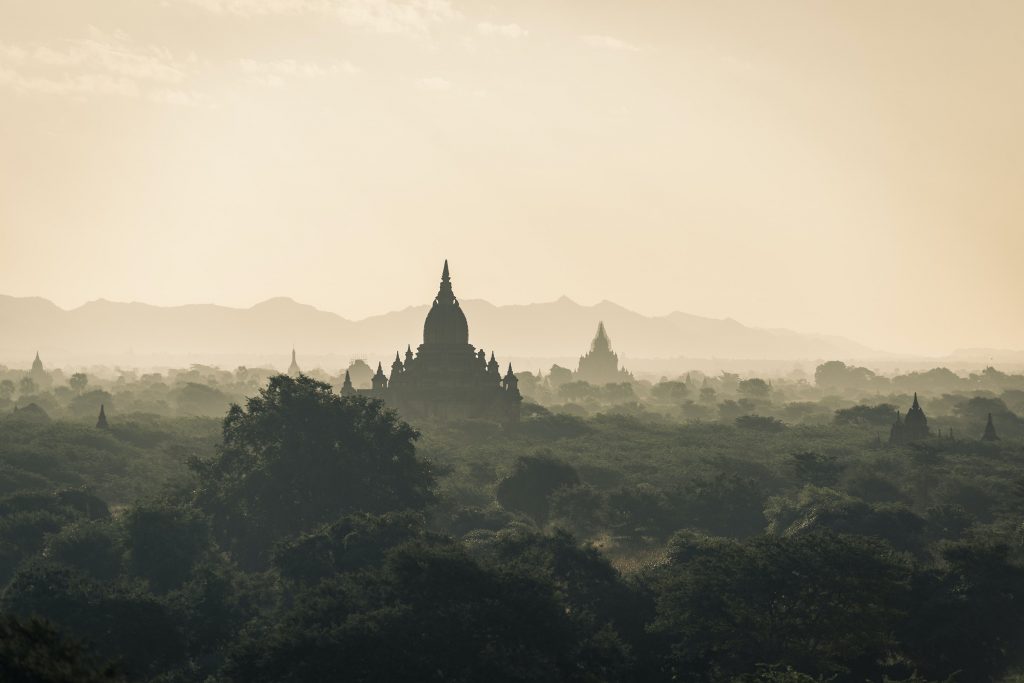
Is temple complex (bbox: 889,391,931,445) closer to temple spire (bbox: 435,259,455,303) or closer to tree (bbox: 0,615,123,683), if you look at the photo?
temple spire (bbox: 435,259,455,303)

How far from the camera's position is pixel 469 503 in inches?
2667

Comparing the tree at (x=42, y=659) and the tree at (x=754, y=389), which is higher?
the tree at (x=754, y=389)

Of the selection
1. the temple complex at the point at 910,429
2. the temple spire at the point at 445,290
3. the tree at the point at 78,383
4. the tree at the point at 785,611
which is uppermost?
the temple spire at the point at 445,290

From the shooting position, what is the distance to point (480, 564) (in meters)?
39.3

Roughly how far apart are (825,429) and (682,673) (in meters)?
71.3

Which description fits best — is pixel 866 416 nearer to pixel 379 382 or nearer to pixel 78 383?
pixel 379 382

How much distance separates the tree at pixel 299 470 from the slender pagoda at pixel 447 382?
46.1m

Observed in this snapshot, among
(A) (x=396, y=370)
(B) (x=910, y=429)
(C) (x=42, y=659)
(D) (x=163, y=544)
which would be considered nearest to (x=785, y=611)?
(C) (x=42, y=659)

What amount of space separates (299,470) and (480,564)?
20.8 metres

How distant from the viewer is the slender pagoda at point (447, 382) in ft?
360

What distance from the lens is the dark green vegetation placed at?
33625mm

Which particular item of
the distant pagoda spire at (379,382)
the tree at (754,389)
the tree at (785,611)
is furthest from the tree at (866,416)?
the tree at (785,611)

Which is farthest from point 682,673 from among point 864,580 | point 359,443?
point 359,443

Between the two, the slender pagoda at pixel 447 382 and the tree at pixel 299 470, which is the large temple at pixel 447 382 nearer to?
the slender pagoda at pixel 447 382
